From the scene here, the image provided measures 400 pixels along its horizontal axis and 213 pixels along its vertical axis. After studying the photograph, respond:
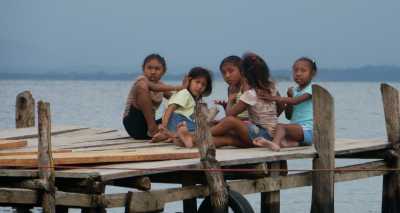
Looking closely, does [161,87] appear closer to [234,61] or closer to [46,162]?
[234,61]

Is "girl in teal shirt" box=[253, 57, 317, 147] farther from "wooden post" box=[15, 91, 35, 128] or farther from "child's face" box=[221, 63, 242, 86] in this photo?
"wooden post" box=[15, 91, 35, 128]

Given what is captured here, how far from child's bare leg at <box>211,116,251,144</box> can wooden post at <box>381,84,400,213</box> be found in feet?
7.83

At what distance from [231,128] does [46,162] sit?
303cm

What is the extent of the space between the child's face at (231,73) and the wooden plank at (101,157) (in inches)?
61.1

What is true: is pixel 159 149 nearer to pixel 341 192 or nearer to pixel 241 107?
pixel 241 107

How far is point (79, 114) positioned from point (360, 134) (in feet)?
55.9

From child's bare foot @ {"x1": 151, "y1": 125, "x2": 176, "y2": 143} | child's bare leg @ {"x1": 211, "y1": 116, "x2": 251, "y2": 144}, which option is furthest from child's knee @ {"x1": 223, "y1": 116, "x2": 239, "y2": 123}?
child's bare foot @ {"x1": 151, "y1": 125, "x2": 176, "y2": 143}

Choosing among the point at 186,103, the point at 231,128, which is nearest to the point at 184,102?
the point at 186,103

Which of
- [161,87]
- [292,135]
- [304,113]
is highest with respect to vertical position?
[161,87]

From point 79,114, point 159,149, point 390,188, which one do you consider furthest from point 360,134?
point 159,149

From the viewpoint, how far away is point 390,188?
50.4ft

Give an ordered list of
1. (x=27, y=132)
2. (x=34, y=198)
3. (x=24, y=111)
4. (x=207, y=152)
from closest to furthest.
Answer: (x=34, y=198), (x=207, y=152), (x=27, y=132), (x=24, y=111)

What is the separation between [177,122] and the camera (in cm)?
1377

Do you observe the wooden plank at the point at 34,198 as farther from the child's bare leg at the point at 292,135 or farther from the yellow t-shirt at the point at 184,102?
the child's bare leg at the point at 292,135
